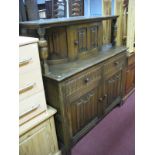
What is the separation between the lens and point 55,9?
6.72 ft

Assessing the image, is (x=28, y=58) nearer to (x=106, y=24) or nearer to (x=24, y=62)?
(x=24, y=62)

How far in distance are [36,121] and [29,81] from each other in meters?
0.34

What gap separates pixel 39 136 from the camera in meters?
1.35

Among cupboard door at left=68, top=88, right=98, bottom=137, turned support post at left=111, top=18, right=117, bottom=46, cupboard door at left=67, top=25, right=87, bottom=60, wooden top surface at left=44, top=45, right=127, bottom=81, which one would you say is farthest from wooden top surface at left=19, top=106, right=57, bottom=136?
turned support post at left=111, top=18, right=117, bottom=46

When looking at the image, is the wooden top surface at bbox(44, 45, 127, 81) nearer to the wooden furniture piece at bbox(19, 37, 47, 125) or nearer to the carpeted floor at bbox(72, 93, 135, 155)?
the wooden furniture piece at bbox(19, 37, 47, 125)

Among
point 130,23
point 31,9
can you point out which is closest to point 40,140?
point 31,9

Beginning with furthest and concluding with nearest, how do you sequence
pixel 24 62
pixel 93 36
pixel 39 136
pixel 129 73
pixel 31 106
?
pixel 129 73 < pixel 93 36 < pixel 39 136 < pixel 31 106 < pixel 24 62

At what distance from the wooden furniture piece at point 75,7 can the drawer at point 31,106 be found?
141 cm

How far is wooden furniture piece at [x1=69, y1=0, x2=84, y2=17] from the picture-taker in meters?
2.23

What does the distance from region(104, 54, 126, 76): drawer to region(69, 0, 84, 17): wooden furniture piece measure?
34.0 inches
